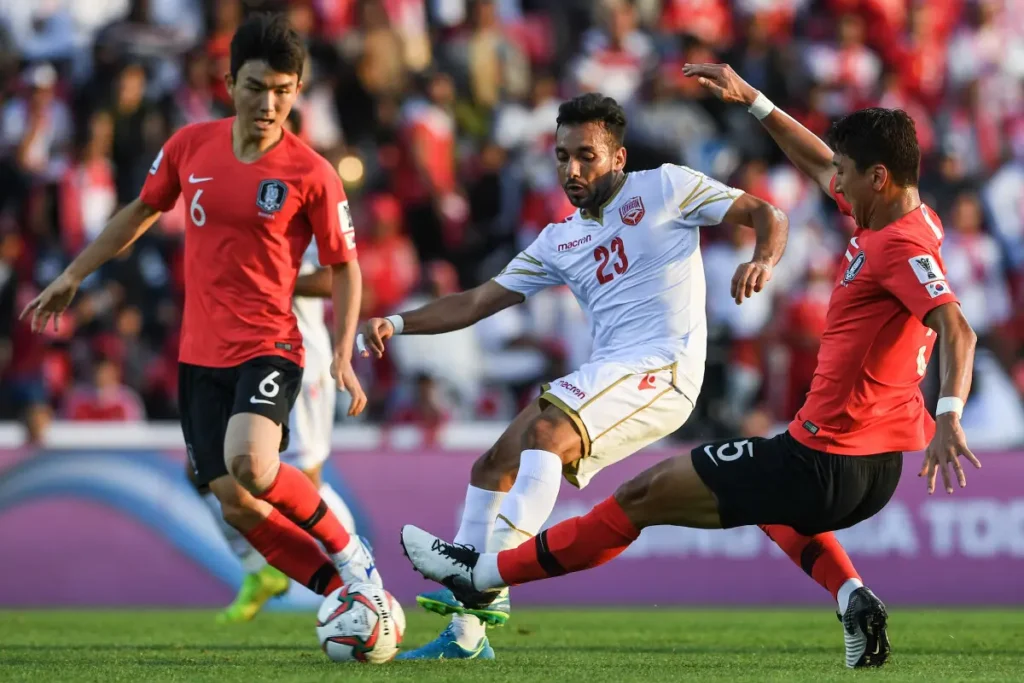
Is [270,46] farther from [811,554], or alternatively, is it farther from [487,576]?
[811,554]

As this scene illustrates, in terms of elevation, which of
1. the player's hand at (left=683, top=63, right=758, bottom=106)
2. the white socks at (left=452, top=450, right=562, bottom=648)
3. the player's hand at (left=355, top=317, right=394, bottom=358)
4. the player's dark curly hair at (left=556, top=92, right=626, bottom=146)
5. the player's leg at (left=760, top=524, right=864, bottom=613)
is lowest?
the player's leg at (left=760, top=524, right=864, bottom=613)

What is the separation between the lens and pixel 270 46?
22.4 ft

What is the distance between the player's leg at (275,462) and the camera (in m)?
6.74

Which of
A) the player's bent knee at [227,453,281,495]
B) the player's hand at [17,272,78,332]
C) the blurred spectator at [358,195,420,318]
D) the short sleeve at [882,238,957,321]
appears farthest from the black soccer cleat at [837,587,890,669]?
the blurred spectator at [358,195,420,318]

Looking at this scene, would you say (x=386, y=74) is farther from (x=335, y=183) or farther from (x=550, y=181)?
(x=335, y=183)

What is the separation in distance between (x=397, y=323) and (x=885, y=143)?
7.54 ft

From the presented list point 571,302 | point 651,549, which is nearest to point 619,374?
point 651,549

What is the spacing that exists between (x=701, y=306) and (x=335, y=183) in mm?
1770

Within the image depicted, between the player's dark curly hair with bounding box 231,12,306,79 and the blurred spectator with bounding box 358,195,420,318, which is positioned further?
the blurred spectator with bounding box 358,195,420,318

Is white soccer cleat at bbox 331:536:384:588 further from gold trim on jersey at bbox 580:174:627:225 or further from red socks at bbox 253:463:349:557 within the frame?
gold trim on jersey at bbox 580:174:627:225

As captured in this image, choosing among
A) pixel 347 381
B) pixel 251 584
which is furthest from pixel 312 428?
pixel 347 381

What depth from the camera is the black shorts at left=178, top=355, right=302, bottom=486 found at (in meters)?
6.88

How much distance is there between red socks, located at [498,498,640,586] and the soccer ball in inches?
25.2

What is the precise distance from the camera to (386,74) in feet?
50.0
